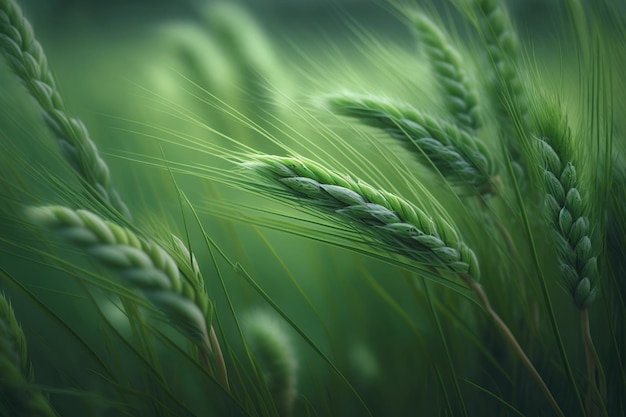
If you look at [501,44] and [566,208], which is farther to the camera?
[501,44]

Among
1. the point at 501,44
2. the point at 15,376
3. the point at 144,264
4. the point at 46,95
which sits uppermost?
the point at 501,44

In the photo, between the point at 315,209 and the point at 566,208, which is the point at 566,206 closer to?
the point at 566,208

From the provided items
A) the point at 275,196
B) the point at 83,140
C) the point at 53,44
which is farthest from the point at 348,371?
the point at 53,44

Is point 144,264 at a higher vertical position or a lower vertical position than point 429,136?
lower

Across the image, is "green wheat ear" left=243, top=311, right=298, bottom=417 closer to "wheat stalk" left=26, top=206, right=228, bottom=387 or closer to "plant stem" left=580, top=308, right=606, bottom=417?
"wheat stalk" left=26, top=206, right=228, bottom=387

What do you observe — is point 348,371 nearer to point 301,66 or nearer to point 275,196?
point 275,196

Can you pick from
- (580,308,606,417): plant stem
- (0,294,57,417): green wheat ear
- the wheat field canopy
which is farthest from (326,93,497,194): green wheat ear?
(0,294,57,417): green wheat ear

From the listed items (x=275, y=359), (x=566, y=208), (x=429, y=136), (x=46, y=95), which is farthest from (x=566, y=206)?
(x=46, y=95)
